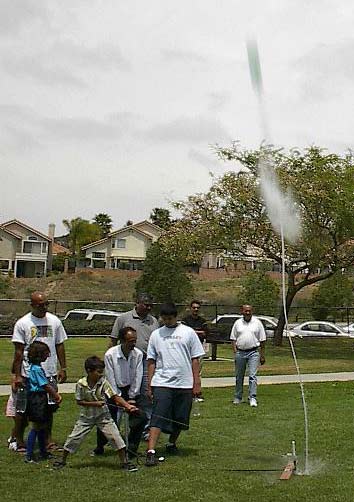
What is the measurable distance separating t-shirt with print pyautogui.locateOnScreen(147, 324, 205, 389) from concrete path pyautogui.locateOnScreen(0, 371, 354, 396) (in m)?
6.48

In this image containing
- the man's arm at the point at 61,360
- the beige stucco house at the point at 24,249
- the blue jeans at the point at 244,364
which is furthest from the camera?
the beige stucco house at the point at 24,249

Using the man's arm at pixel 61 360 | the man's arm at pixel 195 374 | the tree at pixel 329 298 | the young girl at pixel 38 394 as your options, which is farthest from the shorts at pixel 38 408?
the tree at pixel 329 298

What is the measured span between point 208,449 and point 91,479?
1.98 meters

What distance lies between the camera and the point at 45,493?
23.0ft

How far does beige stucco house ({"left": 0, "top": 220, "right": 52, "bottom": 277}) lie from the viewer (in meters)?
79.7

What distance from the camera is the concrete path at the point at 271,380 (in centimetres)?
1563

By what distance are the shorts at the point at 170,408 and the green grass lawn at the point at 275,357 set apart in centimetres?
950

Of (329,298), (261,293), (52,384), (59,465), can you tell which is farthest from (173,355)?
(329,298)

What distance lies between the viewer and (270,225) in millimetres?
30766

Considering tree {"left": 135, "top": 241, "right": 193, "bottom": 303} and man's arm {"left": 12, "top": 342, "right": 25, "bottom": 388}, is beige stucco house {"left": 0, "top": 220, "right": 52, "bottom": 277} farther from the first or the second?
man's arm {"left": 12, "top": 342, "right": 25, "bottom": 388}

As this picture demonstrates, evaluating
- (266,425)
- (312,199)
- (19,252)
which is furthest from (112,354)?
(19,252)

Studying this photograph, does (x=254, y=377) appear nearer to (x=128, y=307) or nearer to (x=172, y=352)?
(x=172, y=352)

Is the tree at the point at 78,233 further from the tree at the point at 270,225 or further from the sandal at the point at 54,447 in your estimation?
the sandal at the point at 54,447

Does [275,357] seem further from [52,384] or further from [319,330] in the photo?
[52,384]
